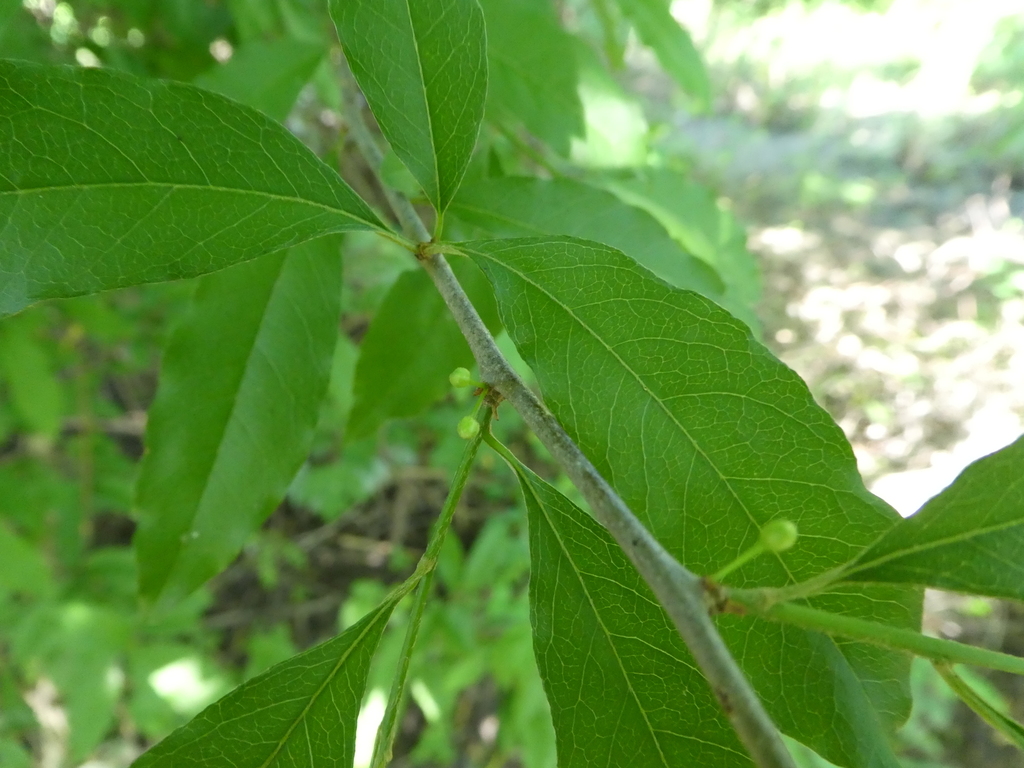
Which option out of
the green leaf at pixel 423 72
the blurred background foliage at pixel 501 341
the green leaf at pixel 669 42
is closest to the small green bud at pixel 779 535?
the green leaf at pixel 423 72

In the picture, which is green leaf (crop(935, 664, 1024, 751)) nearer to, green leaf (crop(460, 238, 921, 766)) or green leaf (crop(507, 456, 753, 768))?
green leaf (crop(460, 238, 921, 766))

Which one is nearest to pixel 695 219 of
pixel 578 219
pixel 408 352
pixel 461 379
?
pixel 578 219

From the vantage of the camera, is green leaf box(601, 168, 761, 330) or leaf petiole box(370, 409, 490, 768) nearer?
leaf petiole box(370, 409, 490, 768)

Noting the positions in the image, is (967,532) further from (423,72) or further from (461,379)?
(423,72)

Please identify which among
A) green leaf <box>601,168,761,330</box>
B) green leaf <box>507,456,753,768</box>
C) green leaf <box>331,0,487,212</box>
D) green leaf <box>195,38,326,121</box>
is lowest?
green leaf <box>507,456,753,768</box>

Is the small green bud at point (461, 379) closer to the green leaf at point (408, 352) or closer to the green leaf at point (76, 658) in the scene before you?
the green leaf at point (408, 352)

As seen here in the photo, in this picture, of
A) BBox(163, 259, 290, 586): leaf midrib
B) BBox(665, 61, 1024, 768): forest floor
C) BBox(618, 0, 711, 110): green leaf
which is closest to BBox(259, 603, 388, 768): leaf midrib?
BBox(163, 259, 290, 586): leaf midrib

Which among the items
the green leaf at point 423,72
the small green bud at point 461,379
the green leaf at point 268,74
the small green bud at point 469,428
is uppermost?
the green leaf at point 268,74
